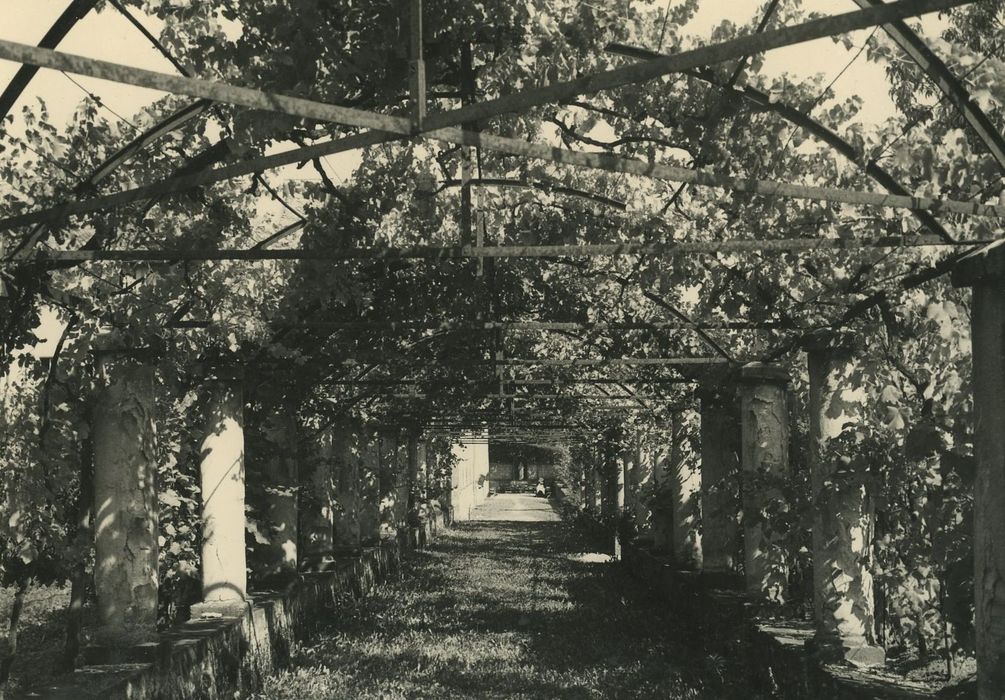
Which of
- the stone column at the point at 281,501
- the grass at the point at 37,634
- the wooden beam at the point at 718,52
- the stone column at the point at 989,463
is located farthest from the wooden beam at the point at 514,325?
the wooden beam at the point at 718,52

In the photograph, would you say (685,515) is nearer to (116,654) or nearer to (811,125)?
→ (116,654)

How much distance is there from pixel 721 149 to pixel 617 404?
40.3 ft

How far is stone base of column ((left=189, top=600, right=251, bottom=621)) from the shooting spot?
8.74 metres

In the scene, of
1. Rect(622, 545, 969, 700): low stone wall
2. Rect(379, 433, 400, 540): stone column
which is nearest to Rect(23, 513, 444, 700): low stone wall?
Rect(622, 545, 969, 700): low stone wall

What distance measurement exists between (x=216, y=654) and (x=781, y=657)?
392 centimetres

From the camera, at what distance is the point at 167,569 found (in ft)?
31.6

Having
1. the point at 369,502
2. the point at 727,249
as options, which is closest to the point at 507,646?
the point at 727,249

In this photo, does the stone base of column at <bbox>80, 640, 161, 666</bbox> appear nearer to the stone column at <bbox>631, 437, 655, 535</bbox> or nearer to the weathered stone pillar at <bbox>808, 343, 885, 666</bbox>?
the weathered stone pillar at <bbox>808, 343, 885, 666</bbox>

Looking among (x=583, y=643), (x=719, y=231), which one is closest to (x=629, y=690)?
(x=583, y=643)

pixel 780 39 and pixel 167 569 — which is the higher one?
pixel 780 39

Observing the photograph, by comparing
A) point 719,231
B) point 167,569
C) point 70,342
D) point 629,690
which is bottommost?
point 629,690

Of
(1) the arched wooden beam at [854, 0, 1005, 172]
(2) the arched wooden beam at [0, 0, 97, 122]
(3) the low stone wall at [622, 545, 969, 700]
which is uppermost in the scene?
(2) the arched wooden beam at [0, 0, 97, 122]

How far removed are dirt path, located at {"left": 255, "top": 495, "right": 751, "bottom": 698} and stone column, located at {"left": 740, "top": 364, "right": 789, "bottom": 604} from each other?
2.63 ft

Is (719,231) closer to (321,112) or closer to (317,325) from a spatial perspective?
(317,325)
